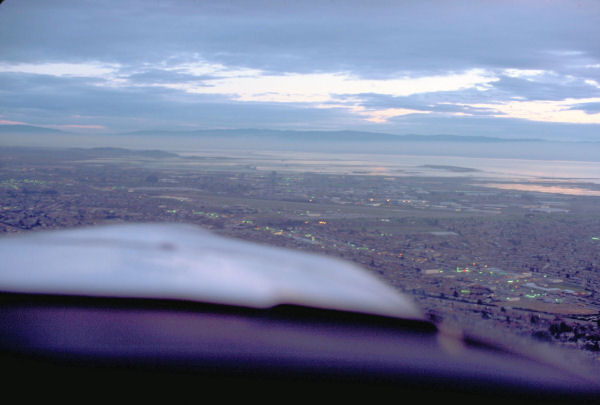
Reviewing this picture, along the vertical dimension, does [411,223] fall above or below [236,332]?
below

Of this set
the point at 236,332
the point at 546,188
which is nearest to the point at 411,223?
the point at 236,332

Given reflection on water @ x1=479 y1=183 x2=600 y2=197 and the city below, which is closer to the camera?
the city below

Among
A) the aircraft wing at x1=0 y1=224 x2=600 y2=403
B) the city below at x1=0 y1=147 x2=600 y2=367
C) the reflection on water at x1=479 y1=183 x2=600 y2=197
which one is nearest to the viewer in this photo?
the aircraft wing at x1=0 y1=224 x2=600 y2=403

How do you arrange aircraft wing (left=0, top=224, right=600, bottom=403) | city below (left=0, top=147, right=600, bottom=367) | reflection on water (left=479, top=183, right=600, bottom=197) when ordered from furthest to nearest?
reflection on water (left=479, top=183, right=600, bottom=197), city below (left=0, top=147, right=600, bottom=367), aircraft wing (left=0, top=224, right=600, bottom=403)

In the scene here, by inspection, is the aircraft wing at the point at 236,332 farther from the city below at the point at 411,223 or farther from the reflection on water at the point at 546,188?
the reflection on water at the point at 546,188

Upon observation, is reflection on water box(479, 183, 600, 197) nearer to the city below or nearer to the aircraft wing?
the city below

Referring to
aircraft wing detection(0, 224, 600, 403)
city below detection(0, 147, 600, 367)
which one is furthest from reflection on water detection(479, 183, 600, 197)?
aircraft wing detection(0, 224, 600, 403)

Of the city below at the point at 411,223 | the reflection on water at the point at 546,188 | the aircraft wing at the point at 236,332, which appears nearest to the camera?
the aircraft wing at the point at 236,332

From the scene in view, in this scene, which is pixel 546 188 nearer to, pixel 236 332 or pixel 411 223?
pixel 411 223

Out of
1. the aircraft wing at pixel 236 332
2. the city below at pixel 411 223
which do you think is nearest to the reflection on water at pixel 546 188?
the city below at pixel 411 223

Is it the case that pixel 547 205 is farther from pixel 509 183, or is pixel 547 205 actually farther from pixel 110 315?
pixel 110 315

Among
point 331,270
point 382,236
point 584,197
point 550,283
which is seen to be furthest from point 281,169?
point 331,270
